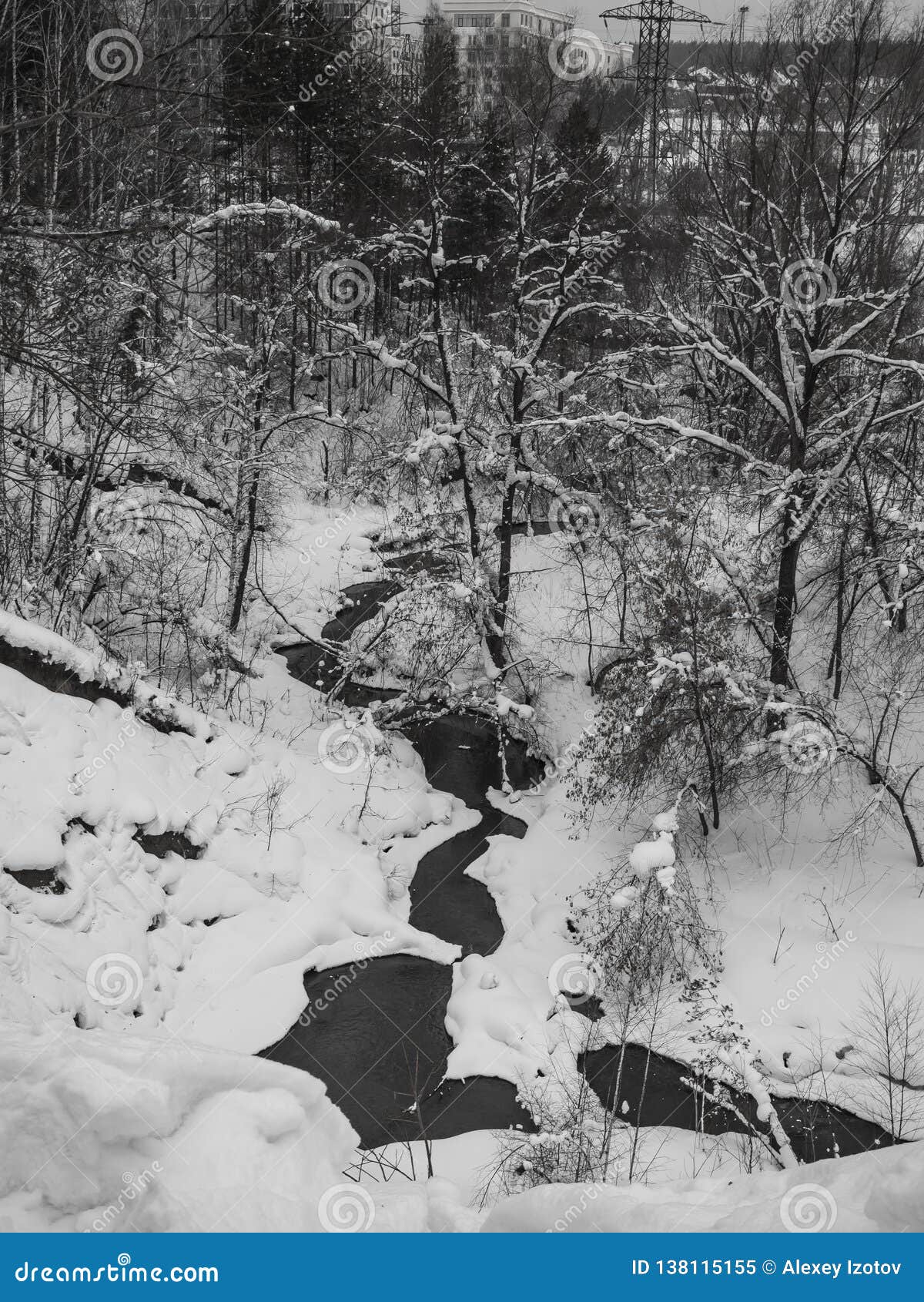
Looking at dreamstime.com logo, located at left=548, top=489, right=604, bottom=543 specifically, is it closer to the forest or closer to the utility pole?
the forest

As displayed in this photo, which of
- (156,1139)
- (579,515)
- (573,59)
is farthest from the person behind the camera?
(573,59)

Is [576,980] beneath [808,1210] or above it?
beneath

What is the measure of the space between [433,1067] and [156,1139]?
572 cm

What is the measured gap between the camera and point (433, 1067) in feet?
32.9

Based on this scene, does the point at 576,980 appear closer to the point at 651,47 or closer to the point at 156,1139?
the point at 156,1139

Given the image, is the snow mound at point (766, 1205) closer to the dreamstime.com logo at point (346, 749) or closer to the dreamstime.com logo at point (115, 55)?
the dreamstime.com logo at point (115, 55)

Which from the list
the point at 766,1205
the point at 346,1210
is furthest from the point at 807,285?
the point at 346,1210

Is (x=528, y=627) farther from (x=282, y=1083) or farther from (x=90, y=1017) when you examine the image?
(x=282, y=1083)

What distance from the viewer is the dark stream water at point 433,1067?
935 cm

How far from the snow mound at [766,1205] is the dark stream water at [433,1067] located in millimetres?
3968

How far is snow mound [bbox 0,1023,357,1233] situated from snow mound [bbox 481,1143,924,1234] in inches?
41.6

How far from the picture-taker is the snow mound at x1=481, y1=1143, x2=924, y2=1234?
3918mm

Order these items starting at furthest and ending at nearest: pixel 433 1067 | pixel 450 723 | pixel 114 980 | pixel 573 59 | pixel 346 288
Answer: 1. pixel 573 59
2. pixel 346 288
3. pixel 450 723
4. pixel 433 1067
5. pixel 114 980

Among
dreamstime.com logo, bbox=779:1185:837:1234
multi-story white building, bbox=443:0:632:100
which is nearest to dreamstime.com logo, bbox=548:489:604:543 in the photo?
Result: dreamstime.com logo, bbox=779:1185:837:1234
